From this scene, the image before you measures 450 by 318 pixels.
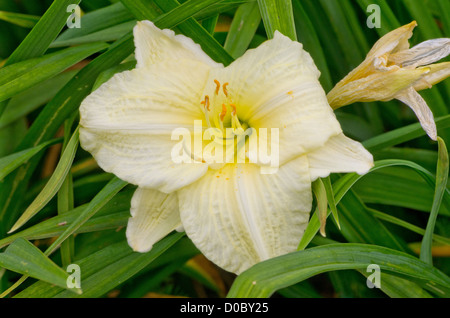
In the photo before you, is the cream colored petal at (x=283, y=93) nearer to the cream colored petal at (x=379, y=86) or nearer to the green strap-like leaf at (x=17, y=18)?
the cream colored petal at (x=379, y=86)

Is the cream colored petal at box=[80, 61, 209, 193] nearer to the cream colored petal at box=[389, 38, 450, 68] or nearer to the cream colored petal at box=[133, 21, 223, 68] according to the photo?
the cream colored petal at box=[133, 21, 223, 68]

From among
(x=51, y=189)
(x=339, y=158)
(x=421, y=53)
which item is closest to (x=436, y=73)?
(x=421, y=53)

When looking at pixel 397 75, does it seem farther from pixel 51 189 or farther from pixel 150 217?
pixel 51 189

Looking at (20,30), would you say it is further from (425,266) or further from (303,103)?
(425,266)

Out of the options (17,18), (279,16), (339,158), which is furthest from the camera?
(17,18)

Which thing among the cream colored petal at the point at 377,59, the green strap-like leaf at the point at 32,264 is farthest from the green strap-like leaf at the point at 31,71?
the cream colored petal at the point at 377,59

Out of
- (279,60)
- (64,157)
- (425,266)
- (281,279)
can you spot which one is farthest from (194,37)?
(425,266)
